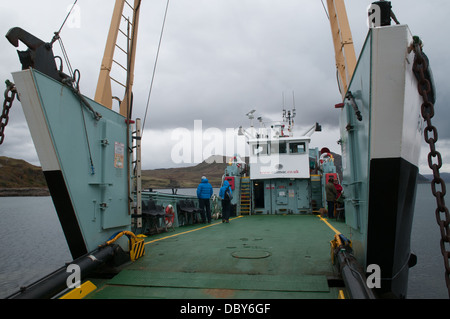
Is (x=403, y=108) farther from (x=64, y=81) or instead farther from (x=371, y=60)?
(x=64, y=81)

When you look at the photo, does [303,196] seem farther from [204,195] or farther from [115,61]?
[115,61]

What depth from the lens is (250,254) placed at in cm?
520

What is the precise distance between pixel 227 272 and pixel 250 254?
1.11 meters

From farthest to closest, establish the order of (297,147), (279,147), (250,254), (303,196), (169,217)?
1. (279,147)
2. (297,147)
3. (303,196)
4. (169,217)
5. (250,254)

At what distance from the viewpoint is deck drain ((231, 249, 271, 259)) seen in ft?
16.5

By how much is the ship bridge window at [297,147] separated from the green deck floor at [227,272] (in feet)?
28.2

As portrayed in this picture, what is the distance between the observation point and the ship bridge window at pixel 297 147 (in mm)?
14602

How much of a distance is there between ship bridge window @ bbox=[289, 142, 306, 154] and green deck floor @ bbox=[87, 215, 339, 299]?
8609mm

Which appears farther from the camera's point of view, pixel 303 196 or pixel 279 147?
pixel 279 147

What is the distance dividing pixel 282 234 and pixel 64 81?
19.1 feet

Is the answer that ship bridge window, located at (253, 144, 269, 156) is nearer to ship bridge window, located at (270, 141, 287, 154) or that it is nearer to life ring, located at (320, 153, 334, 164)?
ship bridge window, located at (270, 141, 287, 154)

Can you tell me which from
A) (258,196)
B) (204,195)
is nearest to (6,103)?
(204,195)

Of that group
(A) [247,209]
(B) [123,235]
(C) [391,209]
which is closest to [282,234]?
(B) [123,235]

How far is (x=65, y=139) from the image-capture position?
12.6ft
